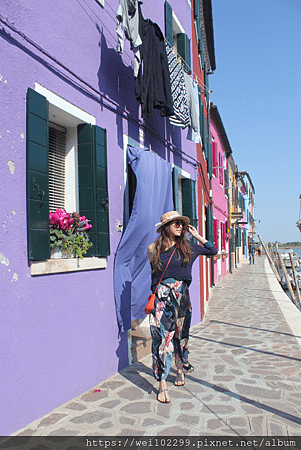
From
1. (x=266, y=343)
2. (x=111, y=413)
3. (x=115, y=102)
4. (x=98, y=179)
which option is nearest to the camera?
(x=111, y=413)

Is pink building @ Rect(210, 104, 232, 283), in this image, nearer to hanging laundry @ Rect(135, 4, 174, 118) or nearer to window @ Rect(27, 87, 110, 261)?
hanging laundry @ Rect(135, 4, 174, 118)

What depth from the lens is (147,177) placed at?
5.07 m

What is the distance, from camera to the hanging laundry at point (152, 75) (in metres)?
5.14

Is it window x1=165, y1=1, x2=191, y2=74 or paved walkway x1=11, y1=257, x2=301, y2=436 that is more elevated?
window x1=165, y1=1, x2=191, y2=74

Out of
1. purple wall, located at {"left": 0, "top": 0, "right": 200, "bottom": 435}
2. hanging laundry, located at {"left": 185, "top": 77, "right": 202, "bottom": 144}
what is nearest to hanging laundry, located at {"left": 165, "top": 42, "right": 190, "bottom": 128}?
hanging laundry, located at {"left": 185, "top": 77, "right": 202, "bottom": 144}

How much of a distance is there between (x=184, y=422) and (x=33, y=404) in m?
1.27

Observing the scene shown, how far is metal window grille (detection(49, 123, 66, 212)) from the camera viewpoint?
4.11 m

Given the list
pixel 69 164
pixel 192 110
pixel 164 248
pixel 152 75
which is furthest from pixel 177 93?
pixel 164 248

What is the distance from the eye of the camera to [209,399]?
12.2 feet

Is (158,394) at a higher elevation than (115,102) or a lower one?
lower

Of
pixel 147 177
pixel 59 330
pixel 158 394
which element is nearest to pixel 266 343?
pixel 158 394

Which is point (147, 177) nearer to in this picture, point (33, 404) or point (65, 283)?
point (65, 283)

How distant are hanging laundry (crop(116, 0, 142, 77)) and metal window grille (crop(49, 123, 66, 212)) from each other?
120cm

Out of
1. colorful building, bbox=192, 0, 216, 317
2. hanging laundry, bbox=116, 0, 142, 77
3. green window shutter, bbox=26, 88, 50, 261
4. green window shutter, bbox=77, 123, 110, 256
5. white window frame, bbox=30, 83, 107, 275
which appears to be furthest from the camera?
colorful building, bbox=192, 0, 216, 317
